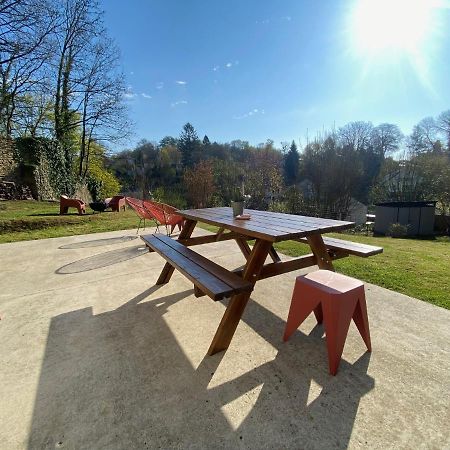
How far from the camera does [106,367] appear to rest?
153 centimetres

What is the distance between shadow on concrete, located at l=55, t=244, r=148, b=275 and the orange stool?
2.75 metres

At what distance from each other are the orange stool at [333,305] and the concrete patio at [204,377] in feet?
0.49

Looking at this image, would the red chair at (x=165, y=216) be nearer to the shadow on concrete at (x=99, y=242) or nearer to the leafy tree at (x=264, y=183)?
the shadow on concrete at (x=99, y=242)

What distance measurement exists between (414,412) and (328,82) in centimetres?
900

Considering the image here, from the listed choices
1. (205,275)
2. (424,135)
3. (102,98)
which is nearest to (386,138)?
(424,135)

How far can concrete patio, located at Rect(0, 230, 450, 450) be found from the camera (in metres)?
1.11

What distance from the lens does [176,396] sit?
51.7 inches

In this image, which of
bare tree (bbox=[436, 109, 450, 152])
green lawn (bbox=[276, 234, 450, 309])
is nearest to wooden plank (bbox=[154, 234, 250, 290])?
green lawn (bbox=[276, 234, 450, 309])

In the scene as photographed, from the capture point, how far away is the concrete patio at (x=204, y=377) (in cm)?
111

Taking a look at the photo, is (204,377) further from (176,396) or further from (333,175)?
(333,175)

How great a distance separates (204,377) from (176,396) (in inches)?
7.5

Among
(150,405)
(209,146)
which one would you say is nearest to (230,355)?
(150,405)

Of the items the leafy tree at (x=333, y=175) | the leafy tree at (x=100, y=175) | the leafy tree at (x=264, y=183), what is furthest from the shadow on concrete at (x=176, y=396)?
the leafy tree at (x=333, y=175)

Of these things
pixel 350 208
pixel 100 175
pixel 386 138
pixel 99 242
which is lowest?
pixel 350 208
